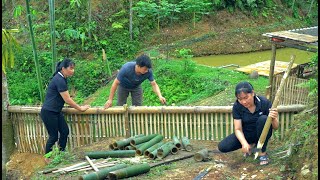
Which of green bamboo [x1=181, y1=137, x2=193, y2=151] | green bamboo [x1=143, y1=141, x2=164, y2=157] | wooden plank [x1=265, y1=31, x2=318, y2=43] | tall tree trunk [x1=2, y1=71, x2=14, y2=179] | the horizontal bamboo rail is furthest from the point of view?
wooden plank [x1=265, y1=31, x2=318, y2=43]

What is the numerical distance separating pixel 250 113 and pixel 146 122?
6.91 feet

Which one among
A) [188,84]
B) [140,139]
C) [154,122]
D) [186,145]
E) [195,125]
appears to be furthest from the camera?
[188,84]

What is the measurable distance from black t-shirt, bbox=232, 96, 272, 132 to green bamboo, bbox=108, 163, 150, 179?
1269mm

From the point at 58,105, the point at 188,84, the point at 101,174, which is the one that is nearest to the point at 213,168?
the point at 101,174

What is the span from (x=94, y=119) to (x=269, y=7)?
57.6 ft

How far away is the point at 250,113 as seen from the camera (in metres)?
5.83

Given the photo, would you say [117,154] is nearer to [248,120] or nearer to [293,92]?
[248,120]

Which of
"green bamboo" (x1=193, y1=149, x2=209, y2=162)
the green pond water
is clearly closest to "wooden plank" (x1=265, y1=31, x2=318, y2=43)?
"green bamboo" (x1=193, y1=149, x2=209, y2=162)

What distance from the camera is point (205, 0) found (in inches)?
837

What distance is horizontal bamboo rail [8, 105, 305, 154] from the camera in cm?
715

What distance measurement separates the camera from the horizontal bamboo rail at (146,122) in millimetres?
7148

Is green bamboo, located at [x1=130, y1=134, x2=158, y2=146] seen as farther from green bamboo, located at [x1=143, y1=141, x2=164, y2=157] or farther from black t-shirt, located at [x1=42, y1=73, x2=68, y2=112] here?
black t-shirt, located at [x1=42, y1=73, x2=68, y2=112]

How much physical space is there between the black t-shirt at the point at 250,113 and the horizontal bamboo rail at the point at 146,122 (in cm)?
99

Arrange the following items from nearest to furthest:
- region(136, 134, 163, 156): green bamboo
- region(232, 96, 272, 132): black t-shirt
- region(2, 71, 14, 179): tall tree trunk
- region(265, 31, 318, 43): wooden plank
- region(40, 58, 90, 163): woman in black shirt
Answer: region(232, 96, 272, 132): black t-shirt → region(136, 134, 163, 156): green bamboo → region(40, 58, 90, 163): woman in black shirt → region(2, 71, 14, 179): tall tree trunk → region(265, 31, 318, 43): wooden plank
